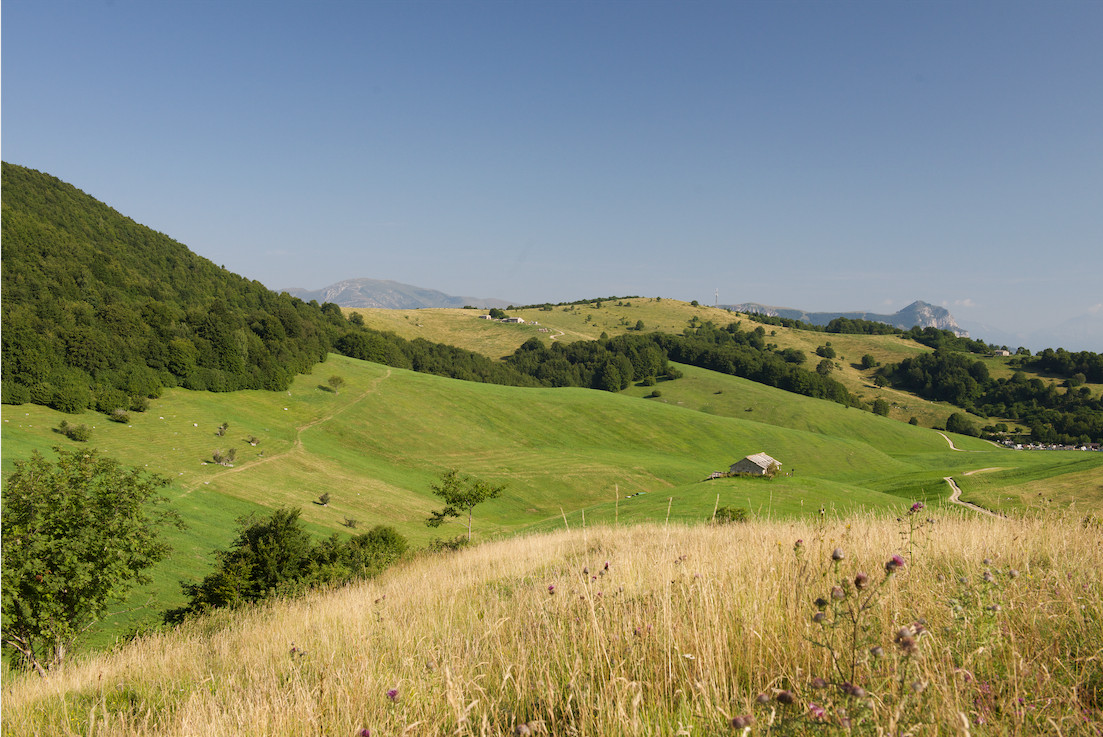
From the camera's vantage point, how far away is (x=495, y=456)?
6862cm

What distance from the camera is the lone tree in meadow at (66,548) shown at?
1411 centimetres

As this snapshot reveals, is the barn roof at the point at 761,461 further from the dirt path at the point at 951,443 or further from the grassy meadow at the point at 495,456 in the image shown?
the dirt path at the point at 951,443

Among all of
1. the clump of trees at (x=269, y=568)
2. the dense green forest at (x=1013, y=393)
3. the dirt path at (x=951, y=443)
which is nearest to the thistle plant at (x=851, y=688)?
the clump of trees at (x=269, y=568)

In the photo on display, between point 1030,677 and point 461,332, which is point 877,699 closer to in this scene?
point 1030,677

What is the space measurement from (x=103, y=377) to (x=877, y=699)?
6852 centimetres

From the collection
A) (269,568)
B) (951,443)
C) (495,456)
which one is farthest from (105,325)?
(951,443)

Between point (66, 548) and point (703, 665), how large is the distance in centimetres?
1835

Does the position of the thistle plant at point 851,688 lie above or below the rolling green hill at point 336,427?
above

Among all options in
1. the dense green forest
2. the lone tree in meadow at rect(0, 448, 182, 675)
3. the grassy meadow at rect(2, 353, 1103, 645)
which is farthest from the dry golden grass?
the dense green forest

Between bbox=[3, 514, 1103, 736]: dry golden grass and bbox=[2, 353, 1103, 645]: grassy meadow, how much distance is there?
3.59ft

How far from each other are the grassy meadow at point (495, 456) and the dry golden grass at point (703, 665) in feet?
3.59

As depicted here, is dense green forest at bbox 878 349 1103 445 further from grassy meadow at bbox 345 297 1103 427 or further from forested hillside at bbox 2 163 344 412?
forested hillside at bbox 2 163 344 412

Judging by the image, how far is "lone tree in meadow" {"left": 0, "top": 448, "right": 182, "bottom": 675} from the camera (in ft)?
46.3

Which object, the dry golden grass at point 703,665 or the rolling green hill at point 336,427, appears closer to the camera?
the dry golden grass at point 703,665
